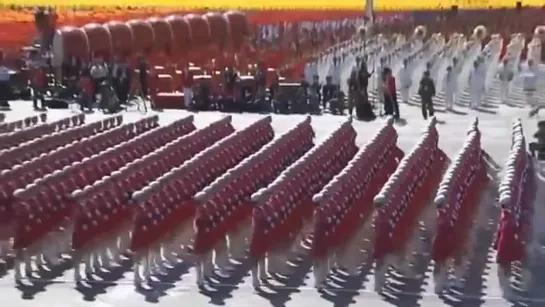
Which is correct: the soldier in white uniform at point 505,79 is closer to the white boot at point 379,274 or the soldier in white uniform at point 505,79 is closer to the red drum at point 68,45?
the red drum at point 68,45

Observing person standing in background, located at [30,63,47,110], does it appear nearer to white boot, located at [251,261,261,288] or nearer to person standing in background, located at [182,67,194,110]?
person standing in background, located at [182,67,194,110]

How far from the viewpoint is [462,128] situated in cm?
3188

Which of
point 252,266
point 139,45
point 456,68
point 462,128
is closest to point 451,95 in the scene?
point 456,68

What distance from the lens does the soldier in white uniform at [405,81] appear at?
37281 millimetres

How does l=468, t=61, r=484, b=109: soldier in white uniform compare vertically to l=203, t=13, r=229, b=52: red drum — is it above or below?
above

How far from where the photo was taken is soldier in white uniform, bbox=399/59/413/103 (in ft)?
122

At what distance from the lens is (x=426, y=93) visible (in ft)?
111

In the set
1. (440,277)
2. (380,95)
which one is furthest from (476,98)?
(440,277)

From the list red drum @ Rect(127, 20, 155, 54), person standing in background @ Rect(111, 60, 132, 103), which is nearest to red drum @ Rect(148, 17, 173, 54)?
red drum @ Rect(127, 20, 155, 54)

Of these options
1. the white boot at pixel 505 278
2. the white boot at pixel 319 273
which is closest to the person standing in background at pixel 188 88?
the white boot at pixel 319 273

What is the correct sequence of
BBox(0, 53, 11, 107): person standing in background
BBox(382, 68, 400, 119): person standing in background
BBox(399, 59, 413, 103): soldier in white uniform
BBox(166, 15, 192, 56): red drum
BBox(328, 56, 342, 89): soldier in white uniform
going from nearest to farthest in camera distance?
BBox(382, 68, 400, 119): person standing in background, BBox(0, 53, 11, 107): person standing in background, BBox(328, 56, 342, 89): soldier in white uniform, BBox(399, 59, 413, 103): soldier in white uniform, BBox(166, 15, 192, 56): red drum

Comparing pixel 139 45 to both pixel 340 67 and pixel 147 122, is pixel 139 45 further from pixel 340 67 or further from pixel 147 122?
pixel 147 122

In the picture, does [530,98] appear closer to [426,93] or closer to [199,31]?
[426,93]

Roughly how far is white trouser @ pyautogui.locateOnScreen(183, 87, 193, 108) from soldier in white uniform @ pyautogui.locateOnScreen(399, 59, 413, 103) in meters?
6.08
